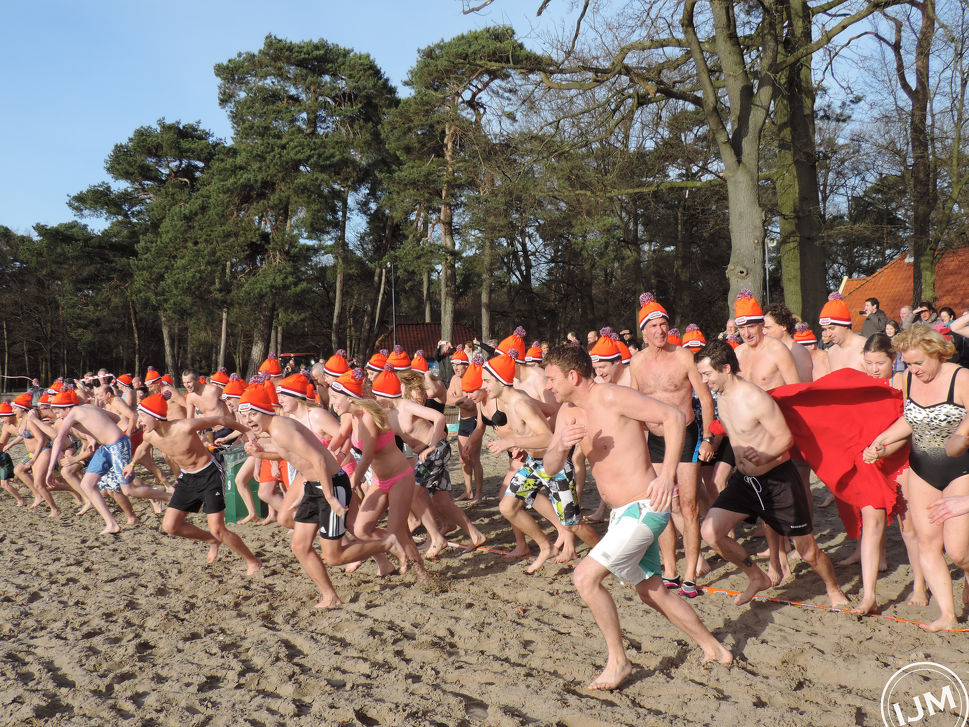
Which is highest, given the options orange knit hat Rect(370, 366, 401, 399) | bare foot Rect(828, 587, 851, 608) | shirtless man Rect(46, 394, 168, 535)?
orange knit hat Rect(370, 366, 401, 399)

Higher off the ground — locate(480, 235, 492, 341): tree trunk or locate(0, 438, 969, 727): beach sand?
locate(480, 235, 492, 341): tree trunk

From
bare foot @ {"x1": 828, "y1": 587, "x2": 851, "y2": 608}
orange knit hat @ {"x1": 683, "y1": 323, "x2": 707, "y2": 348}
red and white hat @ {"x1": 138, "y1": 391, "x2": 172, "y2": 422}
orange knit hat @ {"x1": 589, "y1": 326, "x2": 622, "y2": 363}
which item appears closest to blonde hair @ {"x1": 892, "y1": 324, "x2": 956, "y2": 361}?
bare foot @ {"x1": 828, "y1": 587, "x2": 851, "y2": 608}

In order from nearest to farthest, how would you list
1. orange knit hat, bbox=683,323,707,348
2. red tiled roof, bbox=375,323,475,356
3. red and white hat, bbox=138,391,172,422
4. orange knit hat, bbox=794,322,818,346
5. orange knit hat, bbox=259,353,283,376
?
red and white hat, bbox=138,391,172,422 < orange knit hat, bbox=794,322,818,346 < orange knit hat, bbox=683,323,707,348 < orange knit hat, bbox=259,353,283,376 < red tiled roof, bbox=375,323,475,356

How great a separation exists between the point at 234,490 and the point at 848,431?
6696 millimetres

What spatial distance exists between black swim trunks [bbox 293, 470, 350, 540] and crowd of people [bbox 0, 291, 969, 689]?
15 mm

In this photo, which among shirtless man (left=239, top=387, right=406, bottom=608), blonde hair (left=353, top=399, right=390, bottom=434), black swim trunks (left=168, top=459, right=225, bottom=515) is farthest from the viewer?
black swim trunks (left=168, top=459, right=225, bottom=515)

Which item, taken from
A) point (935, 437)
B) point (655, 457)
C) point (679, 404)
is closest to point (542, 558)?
point (655, 457)

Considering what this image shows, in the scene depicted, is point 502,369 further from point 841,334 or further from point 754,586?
point 841,334

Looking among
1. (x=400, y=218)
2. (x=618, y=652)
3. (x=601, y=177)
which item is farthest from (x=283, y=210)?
(x=618, y=652)

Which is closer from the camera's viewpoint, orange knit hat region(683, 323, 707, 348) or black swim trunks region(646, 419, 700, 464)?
black swim trunks region(646, 419, 700, 464)

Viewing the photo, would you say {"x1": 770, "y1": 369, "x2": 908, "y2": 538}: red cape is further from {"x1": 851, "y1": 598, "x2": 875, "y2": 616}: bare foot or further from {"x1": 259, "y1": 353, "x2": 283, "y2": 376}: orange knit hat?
{"x1": 259, "y1": 353, "x2": 283, "y2": 376}: orange knit hat

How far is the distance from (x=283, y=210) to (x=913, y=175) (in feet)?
66.6

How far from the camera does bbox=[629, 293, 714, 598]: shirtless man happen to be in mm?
5688

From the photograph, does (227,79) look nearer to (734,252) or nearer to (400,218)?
(400,218)
